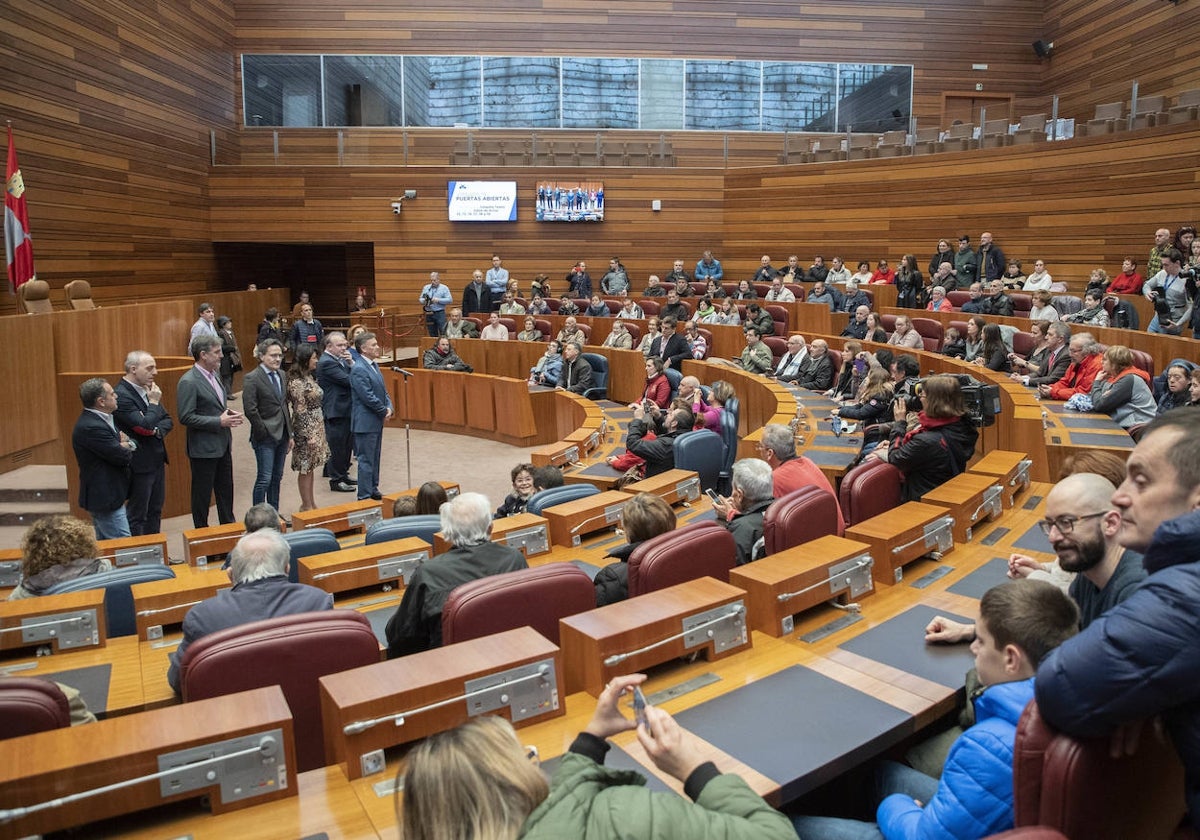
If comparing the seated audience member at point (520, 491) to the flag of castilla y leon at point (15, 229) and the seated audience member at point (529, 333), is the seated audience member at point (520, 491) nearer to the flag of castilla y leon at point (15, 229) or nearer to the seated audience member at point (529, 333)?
the seated audience member at point (529, 333)

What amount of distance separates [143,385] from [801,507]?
433cm

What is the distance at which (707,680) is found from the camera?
227 cm

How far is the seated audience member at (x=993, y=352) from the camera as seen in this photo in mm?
7684

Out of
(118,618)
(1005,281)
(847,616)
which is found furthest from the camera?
(1005,281)

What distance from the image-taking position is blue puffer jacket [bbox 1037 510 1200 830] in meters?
1.33

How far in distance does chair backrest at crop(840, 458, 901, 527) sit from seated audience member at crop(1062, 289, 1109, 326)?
546 centimetres

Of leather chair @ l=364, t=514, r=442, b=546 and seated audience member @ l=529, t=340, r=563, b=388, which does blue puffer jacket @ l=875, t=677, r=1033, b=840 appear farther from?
seated audience member @ l=529, t=340, r=563, b=388

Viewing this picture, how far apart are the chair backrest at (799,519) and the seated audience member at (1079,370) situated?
3.83 meters

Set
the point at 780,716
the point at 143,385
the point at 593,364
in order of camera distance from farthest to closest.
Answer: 1. the point at 593,364
2. the point at 143,385
3. the point at 780,716

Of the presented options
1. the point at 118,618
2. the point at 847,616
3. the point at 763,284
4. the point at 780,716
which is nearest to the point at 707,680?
the point at 780,716

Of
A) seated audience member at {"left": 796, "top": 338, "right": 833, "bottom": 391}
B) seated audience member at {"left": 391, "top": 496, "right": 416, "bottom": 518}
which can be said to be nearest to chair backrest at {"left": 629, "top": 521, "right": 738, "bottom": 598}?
seated audience member at {"left": 391, "top": 496, "right": 416, "bottom": 518}

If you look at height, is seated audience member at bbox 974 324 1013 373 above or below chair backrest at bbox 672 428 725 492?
above

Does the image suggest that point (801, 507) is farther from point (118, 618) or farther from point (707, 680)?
point (118, 618)

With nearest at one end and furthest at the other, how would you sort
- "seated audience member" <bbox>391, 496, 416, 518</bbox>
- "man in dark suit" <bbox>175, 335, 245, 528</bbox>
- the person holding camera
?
"seated audience member" <bbox>391, 496, 416, 518</bbox>
"man in dark suit" <bbox>175, 335, 245, 528</bbox>
the person holding camera
